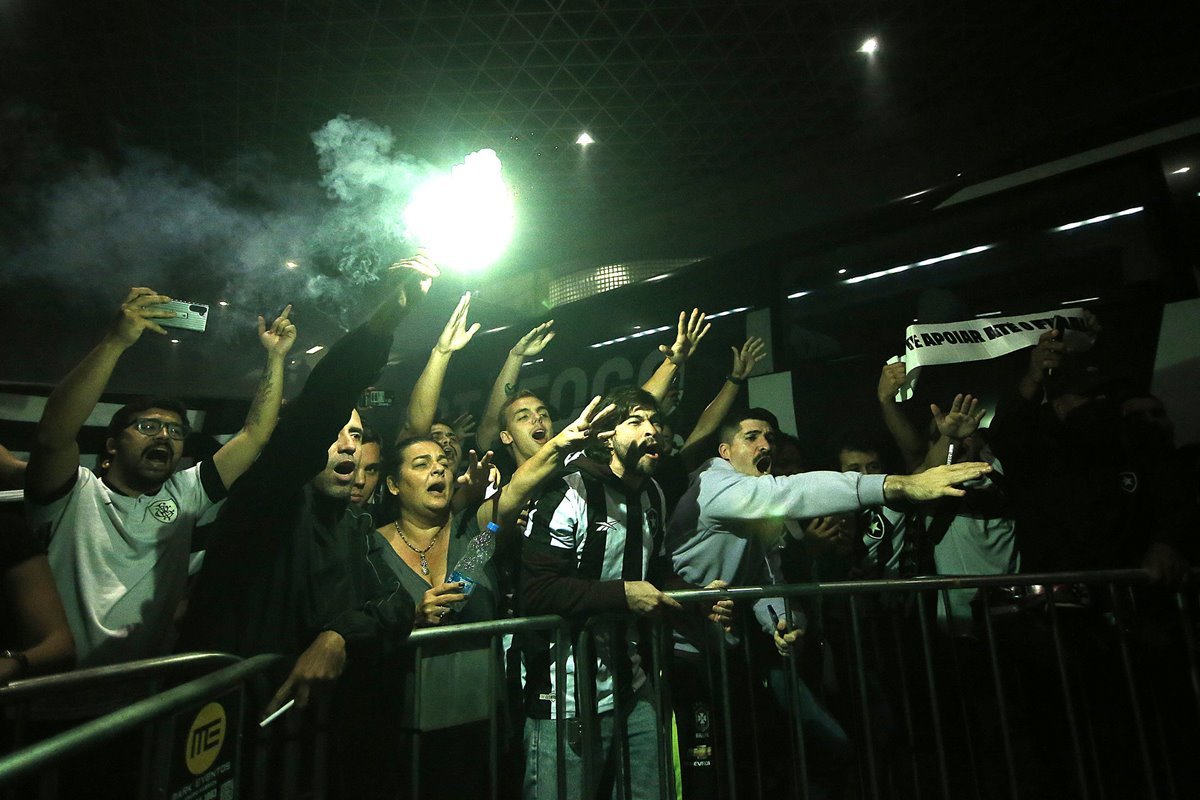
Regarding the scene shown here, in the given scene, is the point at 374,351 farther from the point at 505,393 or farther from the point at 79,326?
the point at 79,326

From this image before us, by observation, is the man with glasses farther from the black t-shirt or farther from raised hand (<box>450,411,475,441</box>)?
raised hand (<box>450,411,475,441</box>)

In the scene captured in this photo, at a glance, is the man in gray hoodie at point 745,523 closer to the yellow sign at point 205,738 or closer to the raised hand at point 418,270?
the raised hand at point 418,270

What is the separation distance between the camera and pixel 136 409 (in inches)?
104

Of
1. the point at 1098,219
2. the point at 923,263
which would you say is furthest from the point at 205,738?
the point at 1098,219

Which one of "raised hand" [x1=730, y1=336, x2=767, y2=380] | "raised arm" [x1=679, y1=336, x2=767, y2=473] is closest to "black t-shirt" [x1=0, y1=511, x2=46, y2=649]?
"raised arm" [x1=679, y1=336, x2=767, y2=473]

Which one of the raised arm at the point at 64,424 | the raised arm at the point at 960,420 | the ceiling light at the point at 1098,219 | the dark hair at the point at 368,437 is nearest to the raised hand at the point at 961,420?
the raised arm at the point at 960,420

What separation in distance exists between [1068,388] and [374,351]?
312 centimetres

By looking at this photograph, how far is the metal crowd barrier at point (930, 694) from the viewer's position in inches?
92.3

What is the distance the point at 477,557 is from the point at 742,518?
3.62 feet

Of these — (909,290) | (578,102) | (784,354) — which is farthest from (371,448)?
(578,102)

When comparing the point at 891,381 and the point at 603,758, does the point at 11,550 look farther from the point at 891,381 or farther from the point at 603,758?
the point at 891,381

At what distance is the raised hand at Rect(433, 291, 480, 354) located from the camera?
3713 mm

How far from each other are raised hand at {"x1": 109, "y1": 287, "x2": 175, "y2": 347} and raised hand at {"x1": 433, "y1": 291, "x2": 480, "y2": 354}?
1.37 meters

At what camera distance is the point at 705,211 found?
6.40m
